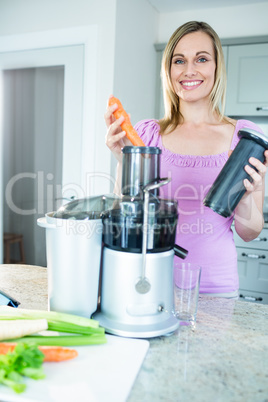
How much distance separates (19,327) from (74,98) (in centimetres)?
201

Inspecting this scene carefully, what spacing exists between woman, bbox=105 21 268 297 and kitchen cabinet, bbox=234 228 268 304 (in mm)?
1349

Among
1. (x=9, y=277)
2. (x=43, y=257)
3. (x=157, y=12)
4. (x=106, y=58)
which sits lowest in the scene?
(x=43, y=257)

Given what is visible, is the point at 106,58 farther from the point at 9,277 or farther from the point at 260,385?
the point at 260,385

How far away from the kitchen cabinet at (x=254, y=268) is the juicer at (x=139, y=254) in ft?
6.08

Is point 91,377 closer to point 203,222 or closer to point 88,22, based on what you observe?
point 203,222

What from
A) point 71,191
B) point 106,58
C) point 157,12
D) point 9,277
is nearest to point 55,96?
point 106,58

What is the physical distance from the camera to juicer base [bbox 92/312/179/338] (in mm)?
757

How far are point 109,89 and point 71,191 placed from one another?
71 cm

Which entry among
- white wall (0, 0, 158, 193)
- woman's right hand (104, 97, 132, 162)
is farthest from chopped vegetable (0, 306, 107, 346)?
white wall (0, 0, 158, 193)

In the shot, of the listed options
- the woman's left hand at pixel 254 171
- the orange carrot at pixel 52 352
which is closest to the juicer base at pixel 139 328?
the orange carrot at pixel 52 352

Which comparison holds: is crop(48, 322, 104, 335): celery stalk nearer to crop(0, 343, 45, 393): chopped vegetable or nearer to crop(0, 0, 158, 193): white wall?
crop(0, 343, 45, 393): chopped vegetable

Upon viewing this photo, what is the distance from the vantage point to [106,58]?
235 centimetres

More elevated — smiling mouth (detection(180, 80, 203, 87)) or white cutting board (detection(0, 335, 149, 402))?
smiling mouth (detection(180, 80, 203, 87))

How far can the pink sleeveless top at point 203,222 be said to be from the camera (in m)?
1.19
